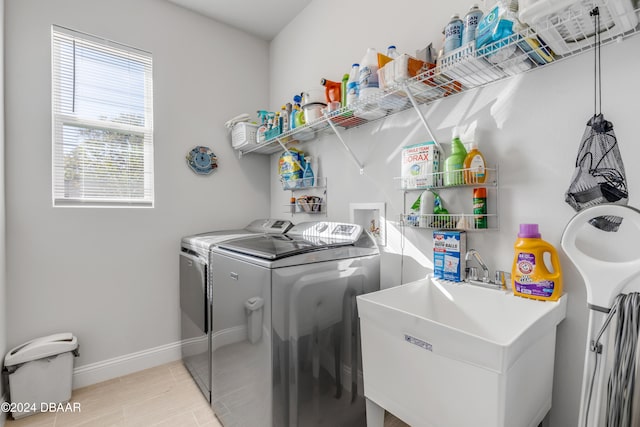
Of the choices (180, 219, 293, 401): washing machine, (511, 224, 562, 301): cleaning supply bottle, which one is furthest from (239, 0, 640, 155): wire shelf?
(180, 219, 293, 401): washing machine

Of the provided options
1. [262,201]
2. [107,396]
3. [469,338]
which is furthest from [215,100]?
[469,338]

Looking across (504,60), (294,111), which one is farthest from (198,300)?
(504,60)

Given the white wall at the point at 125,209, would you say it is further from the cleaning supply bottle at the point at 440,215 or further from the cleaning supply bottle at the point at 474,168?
the cleaning supply bottle at the point at 474,168

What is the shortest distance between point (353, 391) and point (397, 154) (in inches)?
54.3

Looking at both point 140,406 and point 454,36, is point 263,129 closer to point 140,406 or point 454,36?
point 454,36

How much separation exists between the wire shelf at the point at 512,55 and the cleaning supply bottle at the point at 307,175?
65cm

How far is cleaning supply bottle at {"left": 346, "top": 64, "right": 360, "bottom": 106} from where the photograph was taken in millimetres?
1635

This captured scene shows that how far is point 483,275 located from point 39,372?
2.71 m

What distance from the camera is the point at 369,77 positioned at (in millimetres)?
1540

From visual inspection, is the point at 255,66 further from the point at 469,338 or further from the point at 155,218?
the point at 469,338

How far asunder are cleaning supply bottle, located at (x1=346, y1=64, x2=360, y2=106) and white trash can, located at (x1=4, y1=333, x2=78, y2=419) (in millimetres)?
2399

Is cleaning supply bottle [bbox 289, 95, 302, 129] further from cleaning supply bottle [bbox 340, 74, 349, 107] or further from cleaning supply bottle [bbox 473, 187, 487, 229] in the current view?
cleaning supply bottle [bbox 473, 187, 487, 229]

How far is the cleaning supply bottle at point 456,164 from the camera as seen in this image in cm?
132

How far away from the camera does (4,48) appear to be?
190cm
